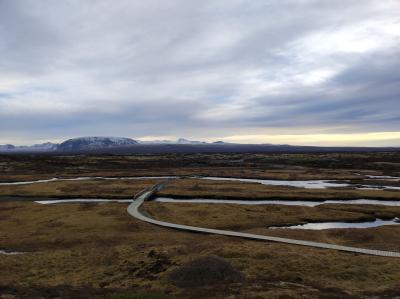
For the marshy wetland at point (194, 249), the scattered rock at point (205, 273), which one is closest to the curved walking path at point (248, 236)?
the marshy wetland at point (194, 249)

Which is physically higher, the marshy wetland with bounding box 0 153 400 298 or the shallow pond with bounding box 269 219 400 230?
the marshy wetland with bounding box 0 153 400 298

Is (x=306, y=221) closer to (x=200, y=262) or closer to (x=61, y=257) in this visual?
(x=200, y=262)

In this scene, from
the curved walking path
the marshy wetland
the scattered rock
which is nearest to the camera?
the marshy wetland

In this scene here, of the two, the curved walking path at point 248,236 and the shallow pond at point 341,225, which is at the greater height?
the curved walking path at point 248,236

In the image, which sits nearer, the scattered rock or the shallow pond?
the scattered rock

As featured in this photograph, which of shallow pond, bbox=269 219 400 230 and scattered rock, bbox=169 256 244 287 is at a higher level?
scattered rock, bbox=169 256 244 287

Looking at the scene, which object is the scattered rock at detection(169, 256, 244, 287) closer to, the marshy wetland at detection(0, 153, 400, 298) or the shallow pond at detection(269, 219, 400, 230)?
the marshy wetland at detection(0, 153, 400, 298)

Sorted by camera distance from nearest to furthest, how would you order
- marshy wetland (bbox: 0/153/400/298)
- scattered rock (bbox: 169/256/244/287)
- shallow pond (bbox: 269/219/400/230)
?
marshy wetland (bbox: 0/153/400/298) → scattered rock (bbox: 169/256/244/287) → shallow pond (bbox: 269/219/400/230)

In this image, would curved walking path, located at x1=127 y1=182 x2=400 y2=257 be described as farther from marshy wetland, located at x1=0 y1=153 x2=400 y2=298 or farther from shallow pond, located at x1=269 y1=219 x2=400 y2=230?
shallow pond, located at x1=269 y1=219 x2=400 y2=230

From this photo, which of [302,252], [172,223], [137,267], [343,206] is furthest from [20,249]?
[343,206]

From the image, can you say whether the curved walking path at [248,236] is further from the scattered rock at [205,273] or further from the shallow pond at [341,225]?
the scattered rock at [205,273]

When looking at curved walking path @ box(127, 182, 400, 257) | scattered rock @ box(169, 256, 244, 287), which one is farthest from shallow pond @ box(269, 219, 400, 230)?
scattered rock @ box(169, 256, 244, 287)
